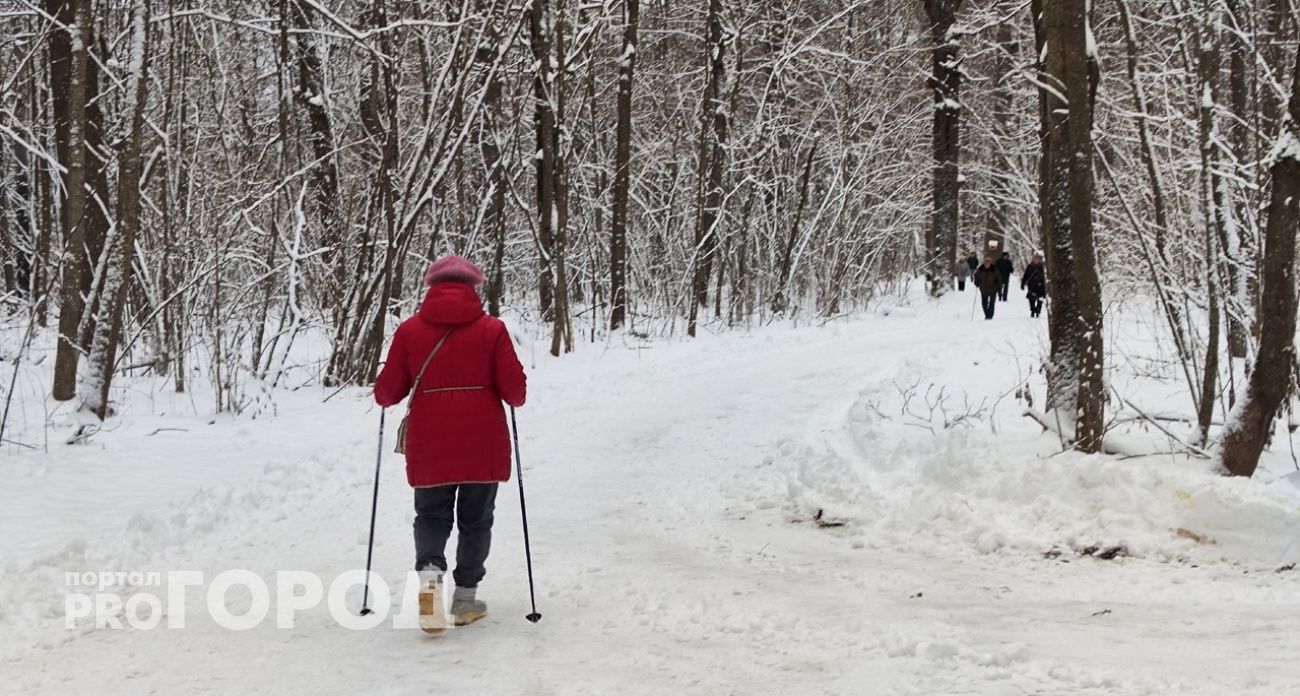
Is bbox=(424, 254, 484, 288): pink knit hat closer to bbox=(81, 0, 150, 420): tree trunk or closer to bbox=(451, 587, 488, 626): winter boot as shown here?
bbox=(451, 587, 488, 626): winter boot

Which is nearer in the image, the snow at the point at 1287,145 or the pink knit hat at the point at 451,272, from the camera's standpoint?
the pink knit hat at the point at 451,272

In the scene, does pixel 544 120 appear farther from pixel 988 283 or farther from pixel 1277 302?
pixel 1277 302

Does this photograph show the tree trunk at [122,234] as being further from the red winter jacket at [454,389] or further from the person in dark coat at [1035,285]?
the person in dark coat at [1035,285]

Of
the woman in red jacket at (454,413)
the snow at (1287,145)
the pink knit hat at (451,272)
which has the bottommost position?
the woman in red jacket at (454,413)

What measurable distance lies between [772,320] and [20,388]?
14493 millimetres

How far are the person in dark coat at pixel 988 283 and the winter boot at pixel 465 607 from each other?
61.4ft

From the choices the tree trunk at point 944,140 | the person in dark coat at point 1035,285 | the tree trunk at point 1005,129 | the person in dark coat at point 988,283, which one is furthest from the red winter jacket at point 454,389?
the tree trunk at point 944,140

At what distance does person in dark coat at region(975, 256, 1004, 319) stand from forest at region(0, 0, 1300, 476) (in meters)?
2.77

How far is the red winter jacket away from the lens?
4859 mm

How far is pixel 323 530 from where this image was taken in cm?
675

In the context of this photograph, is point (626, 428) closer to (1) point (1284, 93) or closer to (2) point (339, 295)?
(2) point (339, 295)

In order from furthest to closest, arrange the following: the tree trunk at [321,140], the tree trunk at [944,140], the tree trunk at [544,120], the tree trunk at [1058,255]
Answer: the tree trunk at [944,140]
the tree trunk at [544,120]
the tree trunk at [321,140]
the tree trunk at [1058,255]

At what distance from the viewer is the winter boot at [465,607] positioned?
497 cm

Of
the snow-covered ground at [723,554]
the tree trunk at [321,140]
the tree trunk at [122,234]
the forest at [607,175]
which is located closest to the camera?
the snow-covered ground at [723,554]
